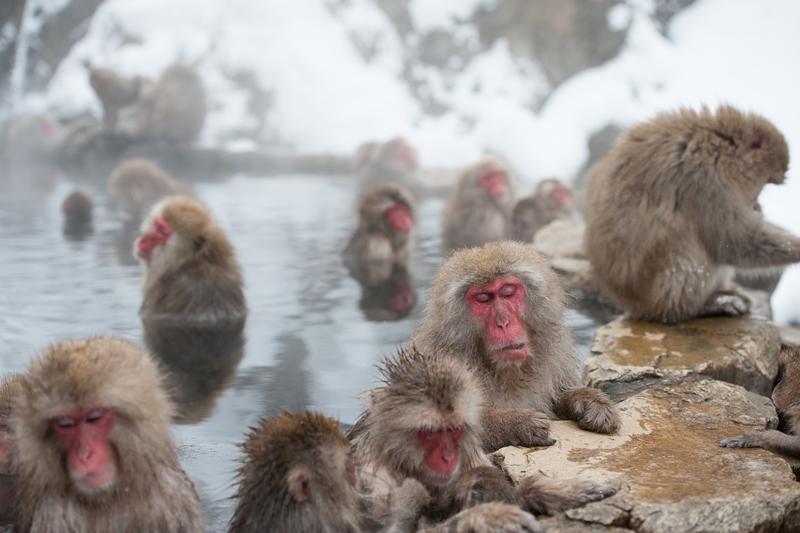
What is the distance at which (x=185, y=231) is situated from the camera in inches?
243

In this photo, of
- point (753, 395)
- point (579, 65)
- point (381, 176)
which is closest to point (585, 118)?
point (579, 65)

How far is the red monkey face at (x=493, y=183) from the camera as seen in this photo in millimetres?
9023

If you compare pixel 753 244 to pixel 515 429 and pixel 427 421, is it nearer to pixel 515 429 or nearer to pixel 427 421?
pixel 515 429

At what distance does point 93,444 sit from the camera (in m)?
2.74

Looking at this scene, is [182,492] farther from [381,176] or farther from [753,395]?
[381,176]

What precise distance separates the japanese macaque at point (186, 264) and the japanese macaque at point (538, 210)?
3411 mm

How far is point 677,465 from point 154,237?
12.7 feet

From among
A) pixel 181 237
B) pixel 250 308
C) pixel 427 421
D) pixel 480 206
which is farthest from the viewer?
pixel 480 206

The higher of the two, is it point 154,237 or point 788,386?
point 154,237

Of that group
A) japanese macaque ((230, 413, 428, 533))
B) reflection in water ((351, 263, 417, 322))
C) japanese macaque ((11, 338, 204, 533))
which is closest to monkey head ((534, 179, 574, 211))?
reflection in water ((351, 263, 417, 322))

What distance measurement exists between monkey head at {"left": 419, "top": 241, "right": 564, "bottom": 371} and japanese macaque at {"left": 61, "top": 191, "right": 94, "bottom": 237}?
674 cm

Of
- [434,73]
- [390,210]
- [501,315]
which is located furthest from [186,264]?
[434,73]

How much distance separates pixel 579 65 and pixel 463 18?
221cm

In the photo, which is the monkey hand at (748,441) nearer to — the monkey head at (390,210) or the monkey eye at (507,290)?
the monkey eye at (507,290)
